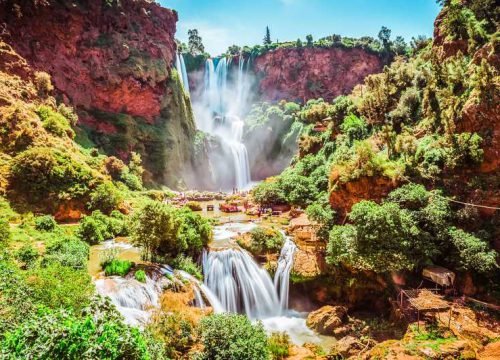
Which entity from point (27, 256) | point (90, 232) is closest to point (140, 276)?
point (27, 256)

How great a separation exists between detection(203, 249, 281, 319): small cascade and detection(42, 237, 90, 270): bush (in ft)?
22.9

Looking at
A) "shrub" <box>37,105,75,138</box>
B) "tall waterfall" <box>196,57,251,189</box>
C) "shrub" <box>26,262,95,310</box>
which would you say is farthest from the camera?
"tall waterfall" <box>196,57,251,189</box>

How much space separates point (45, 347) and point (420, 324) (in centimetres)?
1553

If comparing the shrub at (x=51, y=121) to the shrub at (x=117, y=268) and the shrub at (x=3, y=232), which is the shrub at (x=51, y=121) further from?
the shrub at (x=117, y=268)

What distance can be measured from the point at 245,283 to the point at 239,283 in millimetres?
386

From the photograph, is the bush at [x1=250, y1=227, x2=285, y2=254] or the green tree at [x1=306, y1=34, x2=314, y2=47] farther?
the green tree at [x1=306, y1=34, x2=314, y2=47]

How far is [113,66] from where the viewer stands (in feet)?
140

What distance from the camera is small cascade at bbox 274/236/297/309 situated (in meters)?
20.7

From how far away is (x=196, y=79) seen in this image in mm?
72562

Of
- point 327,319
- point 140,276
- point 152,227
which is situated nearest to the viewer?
point 140,276

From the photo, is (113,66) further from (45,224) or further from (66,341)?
(66,341)

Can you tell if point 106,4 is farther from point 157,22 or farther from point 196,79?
point 196,79

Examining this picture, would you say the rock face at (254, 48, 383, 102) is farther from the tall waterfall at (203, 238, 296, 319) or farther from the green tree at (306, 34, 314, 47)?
the tall waterfall at (203, 238, 296, 319)

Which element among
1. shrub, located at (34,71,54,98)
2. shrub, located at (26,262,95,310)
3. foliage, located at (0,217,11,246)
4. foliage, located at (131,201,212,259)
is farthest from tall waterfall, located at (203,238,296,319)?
shrub, located at (34,71,54,98)
